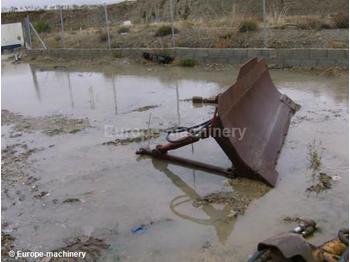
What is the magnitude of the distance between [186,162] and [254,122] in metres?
1.03

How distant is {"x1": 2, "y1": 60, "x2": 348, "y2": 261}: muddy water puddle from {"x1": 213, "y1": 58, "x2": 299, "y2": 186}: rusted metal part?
0.61 ft

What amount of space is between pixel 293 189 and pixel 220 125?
3.69 ft

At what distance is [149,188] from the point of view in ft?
18.4

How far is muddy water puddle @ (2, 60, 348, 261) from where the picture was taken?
4406mm

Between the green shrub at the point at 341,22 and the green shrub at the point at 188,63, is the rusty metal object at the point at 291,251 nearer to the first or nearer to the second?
the green shrub at the point at 188,63

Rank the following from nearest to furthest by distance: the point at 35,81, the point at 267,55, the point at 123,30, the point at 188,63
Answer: the point at 267,55 → the point at 188,63 → the point at 35,81 → the point at 123,30

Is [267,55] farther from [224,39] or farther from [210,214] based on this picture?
[210,214]

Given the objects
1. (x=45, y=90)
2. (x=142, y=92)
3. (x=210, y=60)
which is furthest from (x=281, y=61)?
(x=45, y=90)

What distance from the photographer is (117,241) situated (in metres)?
4.41

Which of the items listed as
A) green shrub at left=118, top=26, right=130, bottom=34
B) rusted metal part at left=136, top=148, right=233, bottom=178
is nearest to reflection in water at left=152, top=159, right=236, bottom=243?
rusted metal part at left=136, top=148, right=233, bottom=178

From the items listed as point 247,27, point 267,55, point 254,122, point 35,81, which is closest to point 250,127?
point 254,122

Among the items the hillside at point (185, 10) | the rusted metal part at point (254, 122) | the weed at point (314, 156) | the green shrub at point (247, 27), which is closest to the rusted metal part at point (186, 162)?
the rusted metal part at point (254, 122)

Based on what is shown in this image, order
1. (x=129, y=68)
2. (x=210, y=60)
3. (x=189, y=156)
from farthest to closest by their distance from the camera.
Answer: (x=129, y=68)
(x=210, y=60)
(x=189, y=156)

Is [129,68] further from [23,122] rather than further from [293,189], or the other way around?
[293,189]
